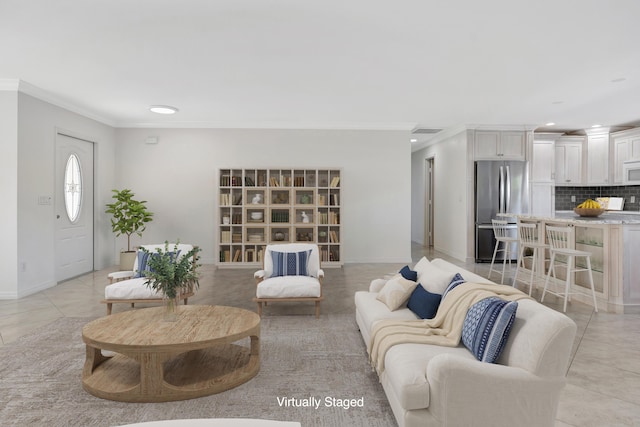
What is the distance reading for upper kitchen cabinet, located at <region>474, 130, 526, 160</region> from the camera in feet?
27.4

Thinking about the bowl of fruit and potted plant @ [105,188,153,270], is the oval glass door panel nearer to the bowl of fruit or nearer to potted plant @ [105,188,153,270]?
potted plant @ [105,188,153,270]

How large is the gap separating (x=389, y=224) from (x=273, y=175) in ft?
8.47

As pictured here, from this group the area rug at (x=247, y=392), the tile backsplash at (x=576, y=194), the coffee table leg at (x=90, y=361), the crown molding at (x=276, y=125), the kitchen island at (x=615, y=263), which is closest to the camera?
the area rug at (x=247, y=392)

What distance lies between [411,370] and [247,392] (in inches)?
47.8

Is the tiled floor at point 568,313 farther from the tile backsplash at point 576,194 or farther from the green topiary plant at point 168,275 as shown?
the tile backsplash at point 576,194

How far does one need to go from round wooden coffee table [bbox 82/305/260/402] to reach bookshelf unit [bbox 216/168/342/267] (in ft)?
14.0

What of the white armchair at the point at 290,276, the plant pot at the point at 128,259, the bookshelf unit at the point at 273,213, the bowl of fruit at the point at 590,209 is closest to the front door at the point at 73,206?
the plant pot at the point at 128,259

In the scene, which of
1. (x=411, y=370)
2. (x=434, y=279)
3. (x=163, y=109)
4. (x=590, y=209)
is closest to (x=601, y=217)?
(x=590, y=209)

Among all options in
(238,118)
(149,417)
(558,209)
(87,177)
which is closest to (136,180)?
(87,177)

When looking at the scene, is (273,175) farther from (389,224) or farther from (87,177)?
(87,177)

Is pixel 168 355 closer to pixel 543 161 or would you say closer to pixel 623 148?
pixel 543 161

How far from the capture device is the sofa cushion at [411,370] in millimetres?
2033

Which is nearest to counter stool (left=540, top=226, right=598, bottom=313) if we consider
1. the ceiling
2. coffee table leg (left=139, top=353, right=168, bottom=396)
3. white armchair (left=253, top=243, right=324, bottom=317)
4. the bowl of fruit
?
the bowl of fruit

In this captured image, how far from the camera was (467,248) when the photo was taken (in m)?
8.30
